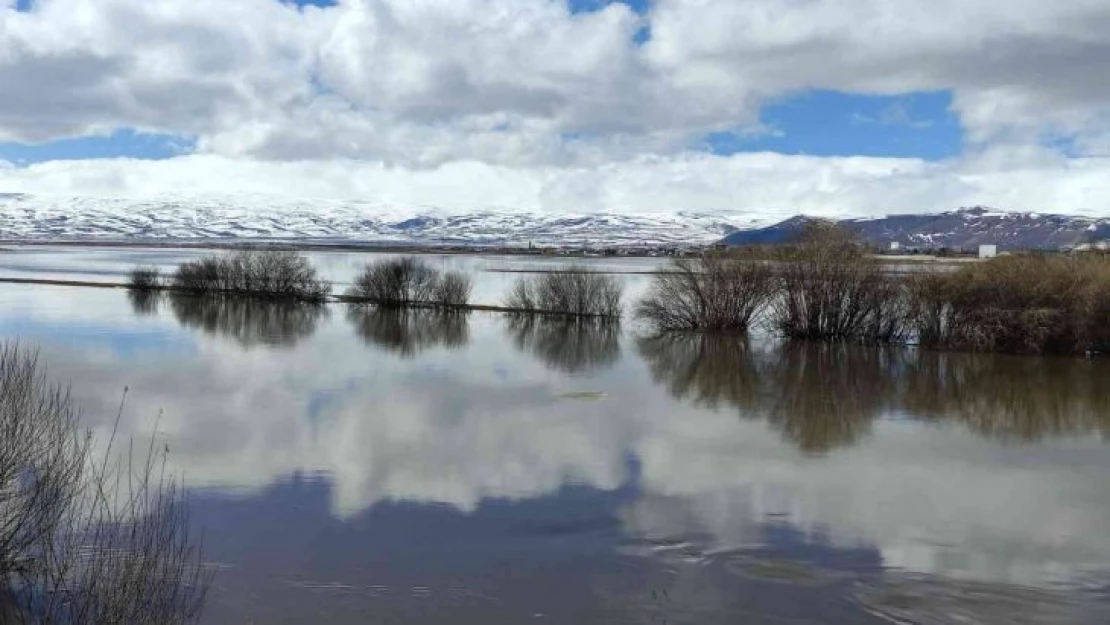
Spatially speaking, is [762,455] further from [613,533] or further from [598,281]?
[598,281]

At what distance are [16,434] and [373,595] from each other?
4113 millimetres

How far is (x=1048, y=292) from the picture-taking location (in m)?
35.6

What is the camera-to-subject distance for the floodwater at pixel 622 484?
36.1 ft

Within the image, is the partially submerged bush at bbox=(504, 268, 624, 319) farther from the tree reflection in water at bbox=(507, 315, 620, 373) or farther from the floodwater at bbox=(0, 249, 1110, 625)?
the floodwater at bbox=(0, 249, 1110, 625)

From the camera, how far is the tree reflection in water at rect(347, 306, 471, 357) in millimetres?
36625

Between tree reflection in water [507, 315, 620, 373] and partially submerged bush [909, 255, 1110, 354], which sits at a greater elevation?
partially submerged bush [909, 255, 1110, 354]

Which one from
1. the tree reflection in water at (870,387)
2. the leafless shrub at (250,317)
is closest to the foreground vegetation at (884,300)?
the tree reflection in water at (870,387)

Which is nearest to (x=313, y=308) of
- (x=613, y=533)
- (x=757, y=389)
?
(x=757, y=389)

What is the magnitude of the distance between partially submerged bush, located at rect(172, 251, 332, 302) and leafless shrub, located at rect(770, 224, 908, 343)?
2966cm

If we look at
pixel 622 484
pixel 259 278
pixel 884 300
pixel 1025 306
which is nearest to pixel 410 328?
pixel 884 300

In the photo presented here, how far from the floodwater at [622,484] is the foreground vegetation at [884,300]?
13.5 feet

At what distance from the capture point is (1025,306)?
36.0 meters

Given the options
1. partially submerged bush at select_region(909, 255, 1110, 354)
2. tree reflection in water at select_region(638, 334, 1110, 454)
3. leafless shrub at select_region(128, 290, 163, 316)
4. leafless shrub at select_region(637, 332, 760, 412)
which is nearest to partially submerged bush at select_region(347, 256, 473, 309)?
leafless shrub at select_region(128, 290, 163, 316)

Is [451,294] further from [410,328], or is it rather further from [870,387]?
[870,387]
